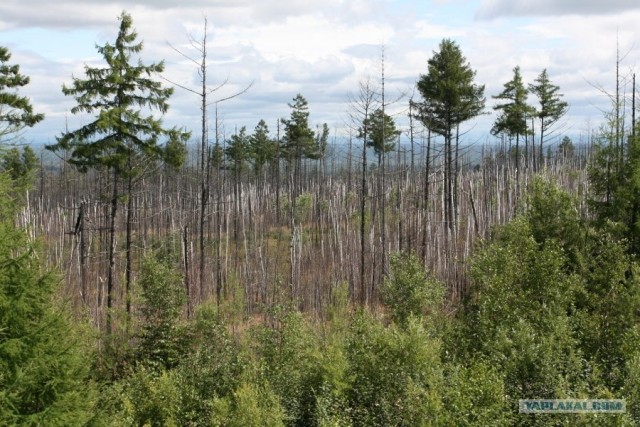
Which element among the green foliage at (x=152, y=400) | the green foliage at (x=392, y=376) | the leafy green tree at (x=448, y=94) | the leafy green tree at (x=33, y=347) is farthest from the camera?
the leafy green tree at (x=448, y=94)

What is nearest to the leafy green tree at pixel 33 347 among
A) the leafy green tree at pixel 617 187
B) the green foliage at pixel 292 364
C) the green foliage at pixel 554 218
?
the green foliage at pixel 292 364

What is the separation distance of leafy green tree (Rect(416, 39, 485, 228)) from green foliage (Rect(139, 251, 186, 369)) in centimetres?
1463

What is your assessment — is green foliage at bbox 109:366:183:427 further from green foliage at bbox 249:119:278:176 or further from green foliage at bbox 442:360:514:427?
green foliage at bbox 249:119:278:176

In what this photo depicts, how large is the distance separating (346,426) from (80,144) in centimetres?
1220

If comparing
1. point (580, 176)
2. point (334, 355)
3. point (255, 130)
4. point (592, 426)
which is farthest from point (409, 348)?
point (255, 130)

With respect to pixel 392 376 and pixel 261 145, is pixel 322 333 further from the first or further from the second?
pixel 261 145

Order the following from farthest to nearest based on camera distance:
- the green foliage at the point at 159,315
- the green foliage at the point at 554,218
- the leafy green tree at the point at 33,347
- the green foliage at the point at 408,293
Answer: the green foliage at the point at 554,218 → the green foliage at the point at 408,293 → the green foliage at the point at 159,315 → the leafy green tree at the point at 33,347

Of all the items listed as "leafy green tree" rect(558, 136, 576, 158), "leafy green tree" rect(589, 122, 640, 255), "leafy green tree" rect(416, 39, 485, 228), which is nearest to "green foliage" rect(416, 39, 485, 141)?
"leafy green tree" rect(416, 39, 485, 228)

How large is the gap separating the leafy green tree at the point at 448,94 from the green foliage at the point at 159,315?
14.6 metres

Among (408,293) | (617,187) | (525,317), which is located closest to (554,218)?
(617,187)

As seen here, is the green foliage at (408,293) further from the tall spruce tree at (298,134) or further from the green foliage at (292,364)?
the tall spruce tree at (298,134)

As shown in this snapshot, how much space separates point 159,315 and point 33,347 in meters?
9.14

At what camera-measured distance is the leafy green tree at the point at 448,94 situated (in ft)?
97.1

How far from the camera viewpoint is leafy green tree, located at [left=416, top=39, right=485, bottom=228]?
97.1 feet
